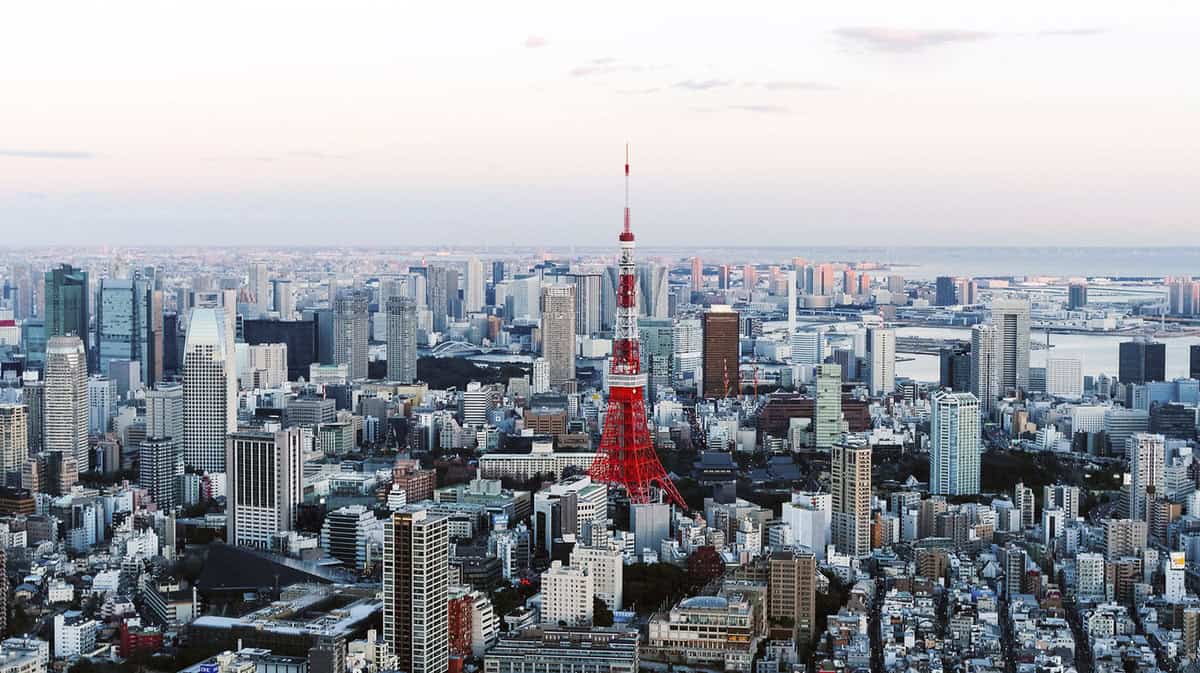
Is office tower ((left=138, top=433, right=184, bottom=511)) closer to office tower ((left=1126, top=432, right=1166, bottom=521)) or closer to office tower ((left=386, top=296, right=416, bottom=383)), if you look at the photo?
office tower ((left=1126, top=432, right=1166, bottom=521))

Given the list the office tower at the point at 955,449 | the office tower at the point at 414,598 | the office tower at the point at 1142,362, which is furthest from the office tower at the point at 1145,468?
the office tower at the point at 1142,362

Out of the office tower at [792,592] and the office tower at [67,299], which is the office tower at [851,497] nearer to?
the office tower at [792,592]

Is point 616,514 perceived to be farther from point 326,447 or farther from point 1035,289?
point 1035,289

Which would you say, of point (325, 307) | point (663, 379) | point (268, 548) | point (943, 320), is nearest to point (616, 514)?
point (268, 548)

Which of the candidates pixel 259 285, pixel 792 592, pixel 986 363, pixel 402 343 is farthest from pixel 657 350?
pixel 792 592

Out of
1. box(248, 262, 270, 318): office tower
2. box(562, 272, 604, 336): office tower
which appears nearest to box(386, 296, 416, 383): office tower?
box(562, 272, 604, 336): office tower
